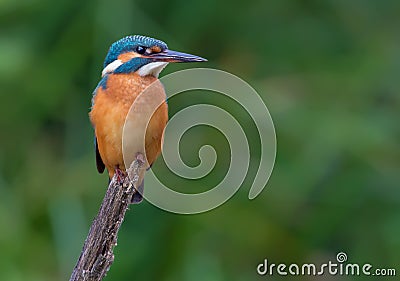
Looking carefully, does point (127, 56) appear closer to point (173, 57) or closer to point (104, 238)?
point (173, 57)

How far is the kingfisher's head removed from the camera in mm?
3895

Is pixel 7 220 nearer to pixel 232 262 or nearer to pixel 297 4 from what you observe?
pixel 232 262

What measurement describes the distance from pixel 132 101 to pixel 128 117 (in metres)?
0.08

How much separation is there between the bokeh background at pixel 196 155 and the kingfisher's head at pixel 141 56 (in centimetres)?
138

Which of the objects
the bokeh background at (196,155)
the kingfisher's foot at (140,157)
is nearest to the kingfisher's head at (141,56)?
the kingfisher's foot at (140,157)

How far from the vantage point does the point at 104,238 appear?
3.27 m

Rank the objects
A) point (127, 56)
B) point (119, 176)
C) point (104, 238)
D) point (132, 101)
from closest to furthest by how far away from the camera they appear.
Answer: point (104, 238)
point (119, 176)
point (132, 101)
point (127, 56)

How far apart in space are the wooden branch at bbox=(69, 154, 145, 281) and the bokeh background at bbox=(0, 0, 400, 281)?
198 cm

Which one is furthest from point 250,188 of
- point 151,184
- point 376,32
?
point 376,32

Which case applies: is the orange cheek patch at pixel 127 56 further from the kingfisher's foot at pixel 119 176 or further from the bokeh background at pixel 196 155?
the bokeh background at pixel 196 155

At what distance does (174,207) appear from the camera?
5.15 m

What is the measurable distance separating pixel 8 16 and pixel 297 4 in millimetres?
2054

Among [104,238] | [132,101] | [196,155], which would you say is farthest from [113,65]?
[196,155]

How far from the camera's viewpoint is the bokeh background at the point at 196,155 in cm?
555
